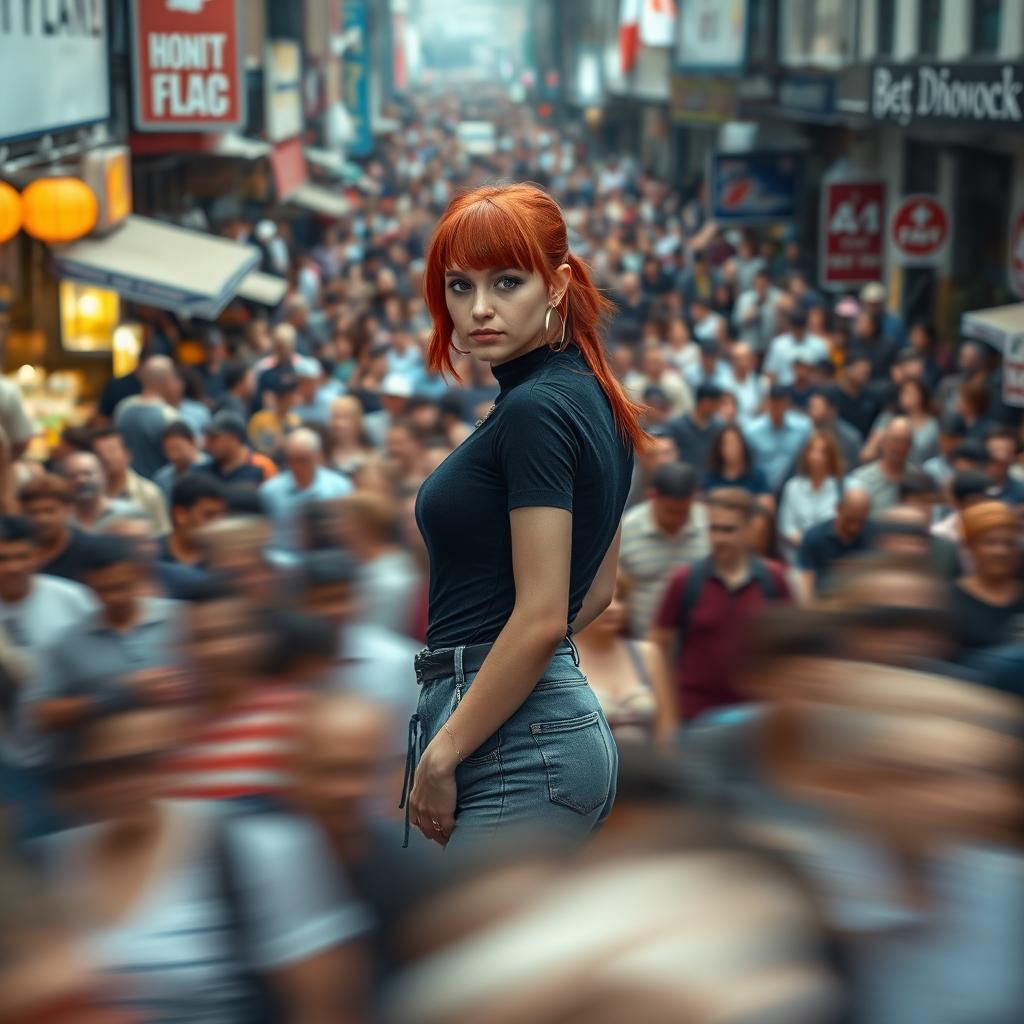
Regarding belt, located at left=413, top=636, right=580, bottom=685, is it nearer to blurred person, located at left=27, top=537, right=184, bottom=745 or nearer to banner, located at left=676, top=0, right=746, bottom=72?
blurred person, located at left=27, top=537, right=184, bottom=745

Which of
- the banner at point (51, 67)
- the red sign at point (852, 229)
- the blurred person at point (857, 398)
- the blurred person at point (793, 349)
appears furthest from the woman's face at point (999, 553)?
the red sign at point (852, 229)

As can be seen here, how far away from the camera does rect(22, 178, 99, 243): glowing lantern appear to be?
49.6 ft

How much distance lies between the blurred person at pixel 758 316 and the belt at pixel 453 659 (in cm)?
1783

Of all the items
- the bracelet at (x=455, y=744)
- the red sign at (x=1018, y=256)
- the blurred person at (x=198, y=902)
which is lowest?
the red sign at (x=1018, y=256)

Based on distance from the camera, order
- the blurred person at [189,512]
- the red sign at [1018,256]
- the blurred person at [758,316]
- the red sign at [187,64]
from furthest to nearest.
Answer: the blurred person at [758,316] < the red sign at [187,64] < the red sign at [1018,256] < the blurred person at [189,512]

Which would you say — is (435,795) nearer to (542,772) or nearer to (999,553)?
(542,772)

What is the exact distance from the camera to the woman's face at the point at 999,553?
679cm

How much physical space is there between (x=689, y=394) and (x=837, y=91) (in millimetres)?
11210

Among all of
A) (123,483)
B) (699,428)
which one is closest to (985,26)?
(699,428)

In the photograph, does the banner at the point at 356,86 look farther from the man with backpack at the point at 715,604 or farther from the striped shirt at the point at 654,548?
the man with backpack at the point at 715,604

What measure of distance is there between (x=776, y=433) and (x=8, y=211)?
613cm

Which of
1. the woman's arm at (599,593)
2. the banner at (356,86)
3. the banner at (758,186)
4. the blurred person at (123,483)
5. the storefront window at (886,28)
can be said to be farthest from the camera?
the banner at (356,86)

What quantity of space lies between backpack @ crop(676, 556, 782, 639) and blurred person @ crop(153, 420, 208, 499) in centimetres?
412

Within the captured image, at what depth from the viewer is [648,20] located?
1608 inches
